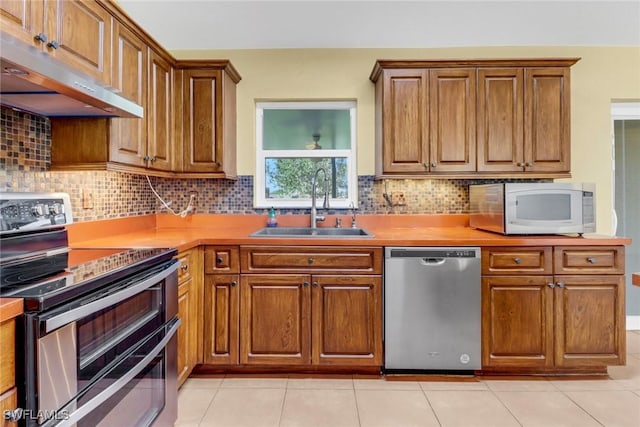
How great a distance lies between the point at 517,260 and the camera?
235 cm

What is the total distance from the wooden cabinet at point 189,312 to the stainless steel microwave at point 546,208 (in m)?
1.94

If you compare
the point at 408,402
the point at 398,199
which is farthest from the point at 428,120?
the point at 408,402

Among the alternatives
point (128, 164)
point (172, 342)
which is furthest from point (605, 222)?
point (128, 164)

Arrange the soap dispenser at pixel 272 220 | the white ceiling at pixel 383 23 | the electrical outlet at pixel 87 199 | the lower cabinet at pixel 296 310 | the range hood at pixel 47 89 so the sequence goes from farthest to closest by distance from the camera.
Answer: the soap dispenser at pixel 272 220, the white ceiling at pixel 383 23, the lower cabinet at pixel 296 310, the electrical outlet at pixel 87 199, the range hood at pixel 47 89

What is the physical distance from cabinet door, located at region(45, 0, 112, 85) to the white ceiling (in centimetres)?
77

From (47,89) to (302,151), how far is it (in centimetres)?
192

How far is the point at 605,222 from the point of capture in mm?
3104

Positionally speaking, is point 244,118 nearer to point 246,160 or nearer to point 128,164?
point 246,160

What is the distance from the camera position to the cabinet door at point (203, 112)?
9.08ft

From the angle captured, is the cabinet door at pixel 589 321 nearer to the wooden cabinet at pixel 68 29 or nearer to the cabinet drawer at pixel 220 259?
the cabinet drawer at pixel 220 259

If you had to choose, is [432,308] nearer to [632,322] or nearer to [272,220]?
[272,220]

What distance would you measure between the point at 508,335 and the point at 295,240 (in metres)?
1.42

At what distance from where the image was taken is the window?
3.16 metres

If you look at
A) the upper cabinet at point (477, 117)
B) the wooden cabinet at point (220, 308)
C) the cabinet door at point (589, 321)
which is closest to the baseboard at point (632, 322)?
the cabinet door at point (589, 321)
